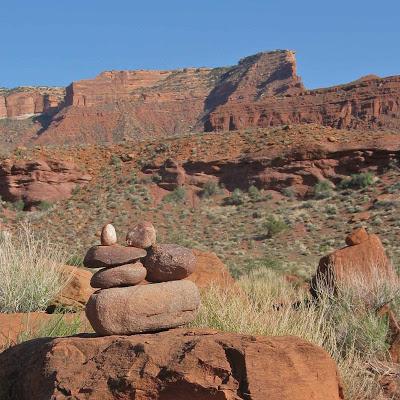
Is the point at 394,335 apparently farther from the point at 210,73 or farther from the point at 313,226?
the point at 210,73

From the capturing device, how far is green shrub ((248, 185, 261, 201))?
3318cm

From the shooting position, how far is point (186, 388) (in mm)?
3711

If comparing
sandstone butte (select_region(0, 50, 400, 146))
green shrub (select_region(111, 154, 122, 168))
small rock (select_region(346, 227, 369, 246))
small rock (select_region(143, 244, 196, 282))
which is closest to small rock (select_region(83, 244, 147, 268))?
small rock (select_region(143, 244, 196, 282))

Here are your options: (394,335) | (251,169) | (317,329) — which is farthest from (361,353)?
(251,169)

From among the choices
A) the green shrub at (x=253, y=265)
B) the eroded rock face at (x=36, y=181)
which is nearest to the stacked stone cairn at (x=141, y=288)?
the green shrub at (x=253, y=265)

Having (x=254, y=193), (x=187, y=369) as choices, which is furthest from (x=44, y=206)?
(x=187, y=369)

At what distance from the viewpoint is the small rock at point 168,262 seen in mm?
4586

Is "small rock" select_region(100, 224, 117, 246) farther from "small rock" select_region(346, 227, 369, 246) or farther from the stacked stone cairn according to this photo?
"small rock" select_region(346, 227, 369, 246)

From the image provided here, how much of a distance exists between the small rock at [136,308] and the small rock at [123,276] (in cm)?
19

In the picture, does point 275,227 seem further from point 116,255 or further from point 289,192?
point 116,255

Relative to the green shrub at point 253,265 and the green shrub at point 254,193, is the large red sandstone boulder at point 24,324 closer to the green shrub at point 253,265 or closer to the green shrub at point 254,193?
the green shrub at point 253,265

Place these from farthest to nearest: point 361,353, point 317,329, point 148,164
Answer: point 148,164
point 361,353
point 317,329

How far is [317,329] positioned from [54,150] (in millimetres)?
36993

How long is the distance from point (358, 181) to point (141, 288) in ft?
96.4
